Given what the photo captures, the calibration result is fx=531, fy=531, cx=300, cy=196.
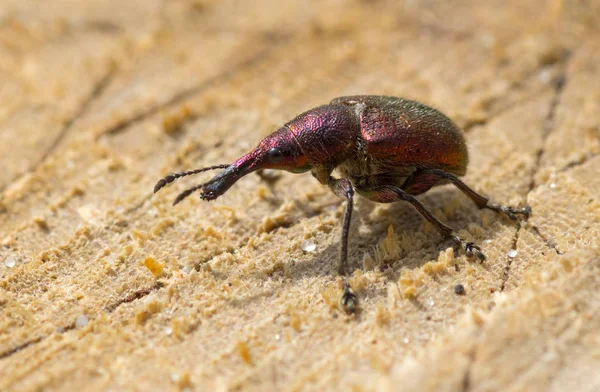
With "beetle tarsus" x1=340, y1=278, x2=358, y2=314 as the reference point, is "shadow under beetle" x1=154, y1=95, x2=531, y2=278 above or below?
above

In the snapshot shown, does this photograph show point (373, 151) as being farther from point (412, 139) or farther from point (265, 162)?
point (265, 162)

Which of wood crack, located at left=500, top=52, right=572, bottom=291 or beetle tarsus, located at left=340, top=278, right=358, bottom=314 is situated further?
wood crack, located at left=500, top=52, right=572, bottom=291

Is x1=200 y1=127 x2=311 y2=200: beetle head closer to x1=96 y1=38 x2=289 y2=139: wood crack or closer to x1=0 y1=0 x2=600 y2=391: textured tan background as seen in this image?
x1=0 y1=0 x2=600 y2=391: textured tan background

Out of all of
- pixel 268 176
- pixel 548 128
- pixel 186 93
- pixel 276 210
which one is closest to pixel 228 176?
pixel 276 210

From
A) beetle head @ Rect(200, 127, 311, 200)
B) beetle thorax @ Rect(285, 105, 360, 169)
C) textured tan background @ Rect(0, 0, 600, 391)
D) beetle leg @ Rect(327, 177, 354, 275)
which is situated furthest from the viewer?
beetle thorax @ Rect(285, 105, 360, 169)

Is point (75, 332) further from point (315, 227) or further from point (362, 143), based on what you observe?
point (362, 143)

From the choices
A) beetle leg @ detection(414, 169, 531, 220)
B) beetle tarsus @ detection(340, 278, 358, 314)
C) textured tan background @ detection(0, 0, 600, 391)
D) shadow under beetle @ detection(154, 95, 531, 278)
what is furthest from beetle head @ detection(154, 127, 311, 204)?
beetle tarsus @ detection(340, 278, 358, 314)

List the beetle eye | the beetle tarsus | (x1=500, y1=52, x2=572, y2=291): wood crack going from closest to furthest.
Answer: the beetle tarsus, (x1=500, y1=52, x2=572, y2=291): wood crack, the beetle eye

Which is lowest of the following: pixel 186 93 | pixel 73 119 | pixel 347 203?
pixel 347 203
